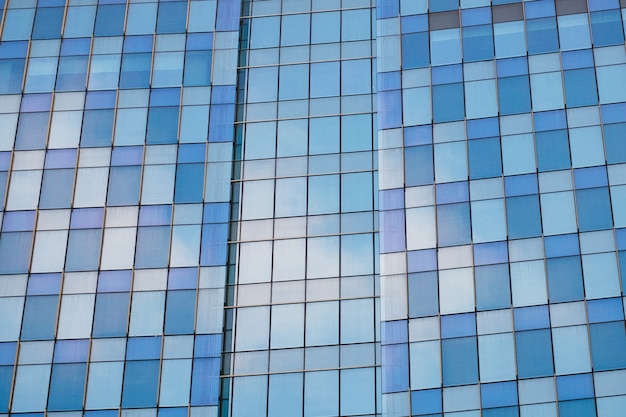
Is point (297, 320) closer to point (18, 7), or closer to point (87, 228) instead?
point (87, 228)

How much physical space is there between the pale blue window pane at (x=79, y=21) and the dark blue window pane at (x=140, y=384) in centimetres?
2407

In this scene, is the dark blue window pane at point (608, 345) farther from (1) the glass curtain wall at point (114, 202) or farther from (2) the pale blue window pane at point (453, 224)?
(1) the glass curtain wall at point (114, 202)

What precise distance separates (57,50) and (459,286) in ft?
104

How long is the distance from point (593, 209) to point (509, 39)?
1312 centimetres

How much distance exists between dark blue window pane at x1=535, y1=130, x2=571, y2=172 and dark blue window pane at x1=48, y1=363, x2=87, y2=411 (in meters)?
29.9

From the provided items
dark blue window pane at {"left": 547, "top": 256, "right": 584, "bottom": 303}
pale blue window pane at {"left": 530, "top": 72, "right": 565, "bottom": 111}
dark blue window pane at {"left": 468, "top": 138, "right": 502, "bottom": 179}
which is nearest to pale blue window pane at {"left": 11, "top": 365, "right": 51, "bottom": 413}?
dark blue window pane at {"left": 468, "top": 138, "right": 502, "bottom": 179}

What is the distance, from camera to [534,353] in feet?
217

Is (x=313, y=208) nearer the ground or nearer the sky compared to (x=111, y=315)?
nearer the sky

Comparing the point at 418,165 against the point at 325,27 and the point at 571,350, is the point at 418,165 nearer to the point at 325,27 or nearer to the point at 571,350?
the point at 325,27

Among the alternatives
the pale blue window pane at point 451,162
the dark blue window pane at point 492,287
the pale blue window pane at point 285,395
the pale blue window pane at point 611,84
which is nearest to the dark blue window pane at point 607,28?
the pale blue window pane at point 611,84

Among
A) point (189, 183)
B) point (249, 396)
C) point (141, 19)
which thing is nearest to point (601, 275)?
point (249, 396)

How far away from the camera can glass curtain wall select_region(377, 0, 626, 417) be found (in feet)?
217

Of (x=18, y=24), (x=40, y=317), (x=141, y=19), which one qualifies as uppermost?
(x=18, y=24)

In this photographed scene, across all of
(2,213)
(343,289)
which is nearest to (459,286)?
(343,289)
